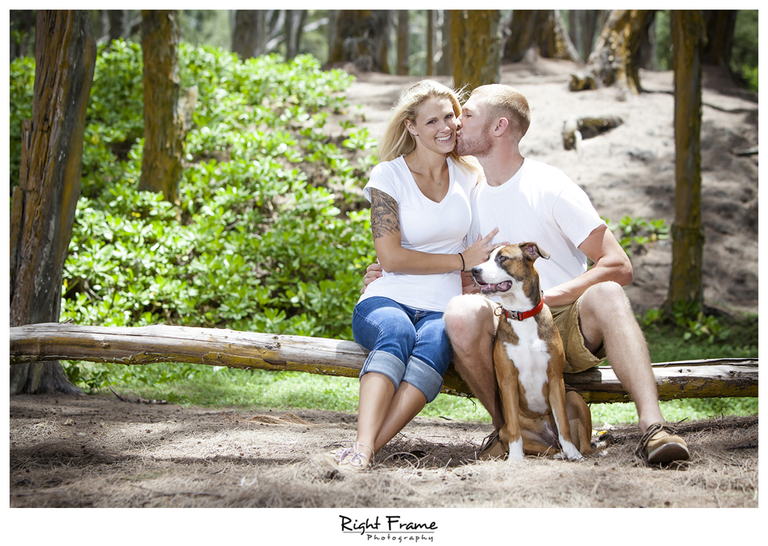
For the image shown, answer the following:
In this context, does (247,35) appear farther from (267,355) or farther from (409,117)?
(267,355)

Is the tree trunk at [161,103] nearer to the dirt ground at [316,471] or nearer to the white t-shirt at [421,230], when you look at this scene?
the dirt ground at [316,471]

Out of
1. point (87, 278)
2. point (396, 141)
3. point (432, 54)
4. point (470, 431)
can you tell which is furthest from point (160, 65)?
point (432, 54)

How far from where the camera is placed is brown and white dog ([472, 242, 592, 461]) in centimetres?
288

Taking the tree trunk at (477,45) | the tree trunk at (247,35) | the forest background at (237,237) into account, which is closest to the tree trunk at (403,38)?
the tree trunk at (247,35)

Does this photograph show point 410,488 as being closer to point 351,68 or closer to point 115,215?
point 115,215

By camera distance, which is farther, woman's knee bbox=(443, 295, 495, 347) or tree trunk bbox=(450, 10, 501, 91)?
tree trunk bbox=(450, 10, 501, 91)

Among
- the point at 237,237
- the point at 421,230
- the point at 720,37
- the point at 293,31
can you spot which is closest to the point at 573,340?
the point at 421,230

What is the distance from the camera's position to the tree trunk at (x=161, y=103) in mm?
7582

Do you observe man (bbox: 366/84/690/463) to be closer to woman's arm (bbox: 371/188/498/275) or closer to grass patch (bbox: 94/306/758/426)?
woman's arm (bbox: 371/188/498/275)

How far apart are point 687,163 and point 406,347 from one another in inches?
226

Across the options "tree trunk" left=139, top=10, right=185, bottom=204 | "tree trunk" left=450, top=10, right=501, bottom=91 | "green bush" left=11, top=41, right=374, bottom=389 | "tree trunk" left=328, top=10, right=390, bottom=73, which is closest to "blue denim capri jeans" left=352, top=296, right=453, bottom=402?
"green bush" left=11, top=41, right=374, bottom=389

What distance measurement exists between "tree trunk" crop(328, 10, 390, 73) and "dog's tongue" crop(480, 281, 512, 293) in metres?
12.6

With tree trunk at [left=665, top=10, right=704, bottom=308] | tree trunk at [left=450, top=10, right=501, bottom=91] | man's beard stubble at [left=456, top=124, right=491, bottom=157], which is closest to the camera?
man's beard stubble at [left=456, top=124, right=491, bottom=157]

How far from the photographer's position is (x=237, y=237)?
23.7 feet
